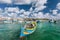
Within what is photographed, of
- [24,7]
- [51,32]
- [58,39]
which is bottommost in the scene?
[58,39]

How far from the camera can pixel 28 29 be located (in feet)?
8.96

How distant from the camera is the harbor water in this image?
2.64m

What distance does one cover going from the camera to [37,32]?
268 cm

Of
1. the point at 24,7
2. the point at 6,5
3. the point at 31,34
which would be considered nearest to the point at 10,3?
→ the point at 6,5

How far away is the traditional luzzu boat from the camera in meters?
2.62

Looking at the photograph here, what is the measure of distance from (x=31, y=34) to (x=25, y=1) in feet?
2.53

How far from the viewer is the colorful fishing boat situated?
2.63 m

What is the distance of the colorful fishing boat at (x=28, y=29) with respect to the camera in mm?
2625

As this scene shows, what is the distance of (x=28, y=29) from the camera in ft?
8.96

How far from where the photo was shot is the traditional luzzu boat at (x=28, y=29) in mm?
2624

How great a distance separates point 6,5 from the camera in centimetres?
265

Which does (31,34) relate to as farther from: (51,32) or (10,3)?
(10,3)

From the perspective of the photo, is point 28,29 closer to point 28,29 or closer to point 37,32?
point 28,29

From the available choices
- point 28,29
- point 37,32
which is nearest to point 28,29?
point 28,29
